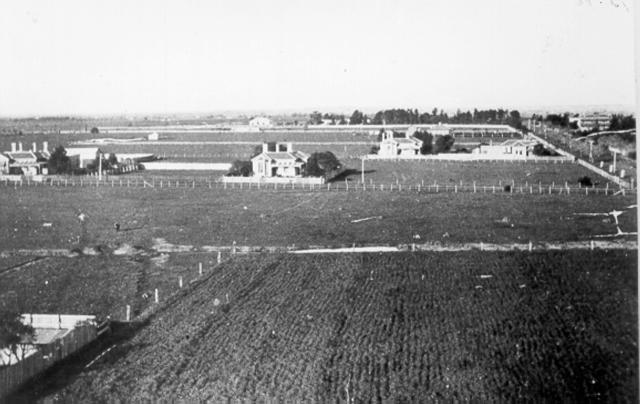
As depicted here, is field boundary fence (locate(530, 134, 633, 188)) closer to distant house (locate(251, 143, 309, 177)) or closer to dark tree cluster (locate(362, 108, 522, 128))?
distant house (locate(251, 143, 309, 177))

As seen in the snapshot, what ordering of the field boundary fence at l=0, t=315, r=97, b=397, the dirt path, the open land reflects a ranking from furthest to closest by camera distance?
1. the dirt path
2. the open land
3. the field boundary fence at l=0, t=315, r=97, b=397

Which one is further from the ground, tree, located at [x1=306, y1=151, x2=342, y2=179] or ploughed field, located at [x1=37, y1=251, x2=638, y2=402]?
tree, located at [x1=306, y1=151, x2=342, y2=179]

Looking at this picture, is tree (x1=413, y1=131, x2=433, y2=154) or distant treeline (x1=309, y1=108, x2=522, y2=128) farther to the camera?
distant treeline (x1=309, y1=108, x2=522, y2=128)

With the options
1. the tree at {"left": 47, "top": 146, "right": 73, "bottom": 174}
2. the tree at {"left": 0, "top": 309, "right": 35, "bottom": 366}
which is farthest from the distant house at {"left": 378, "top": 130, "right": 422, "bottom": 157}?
the tree at {"left": 0, "top": 309, "right": 35, "bottom": 366}

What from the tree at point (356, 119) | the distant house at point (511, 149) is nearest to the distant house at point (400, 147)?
the distant house at point (511, 149)

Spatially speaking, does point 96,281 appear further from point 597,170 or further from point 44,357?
point 597,170

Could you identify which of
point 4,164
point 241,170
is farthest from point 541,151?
point 4,164

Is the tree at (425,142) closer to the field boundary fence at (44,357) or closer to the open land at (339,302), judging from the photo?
the open land at (339,302)

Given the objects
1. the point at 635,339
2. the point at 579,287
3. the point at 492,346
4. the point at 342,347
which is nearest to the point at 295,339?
the point at 342,347
